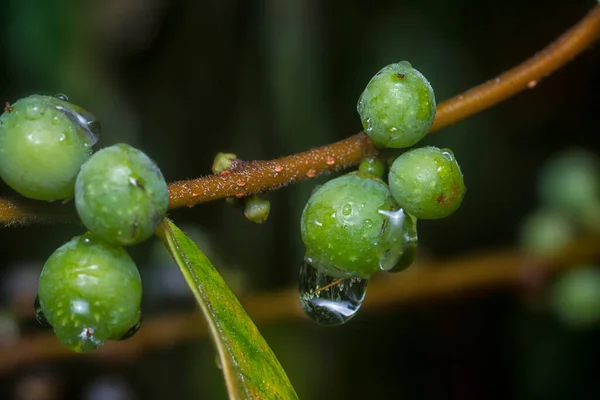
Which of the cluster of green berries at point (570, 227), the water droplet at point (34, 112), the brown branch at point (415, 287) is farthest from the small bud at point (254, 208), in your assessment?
the cluster of green berries at point (570, 227)

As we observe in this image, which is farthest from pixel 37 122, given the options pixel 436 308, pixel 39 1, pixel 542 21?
pixel 542 21

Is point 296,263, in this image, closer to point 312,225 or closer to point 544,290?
point 544,290

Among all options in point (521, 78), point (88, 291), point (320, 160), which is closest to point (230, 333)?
point (88, 291)

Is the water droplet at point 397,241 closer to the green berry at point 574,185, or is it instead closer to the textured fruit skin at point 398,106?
the textured fruit skin at point 398,106

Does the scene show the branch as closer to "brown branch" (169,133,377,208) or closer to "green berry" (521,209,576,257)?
"brown branch" (169,133,377,208)

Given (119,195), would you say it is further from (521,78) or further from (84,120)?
(521,78)
